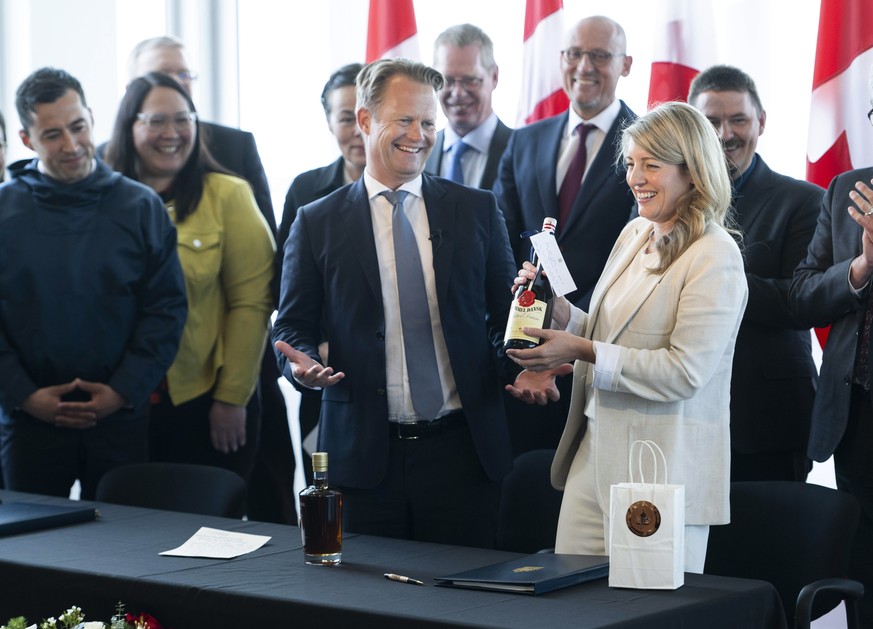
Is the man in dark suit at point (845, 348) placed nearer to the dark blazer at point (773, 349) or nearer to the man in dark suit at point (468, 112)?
the dark blazer at point (773, 349)

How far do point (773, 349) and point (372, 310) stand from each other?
3.98ft

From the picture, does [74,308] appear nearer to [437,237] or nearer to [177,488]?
[177,488]

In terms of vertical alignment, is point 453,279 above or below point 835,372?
above

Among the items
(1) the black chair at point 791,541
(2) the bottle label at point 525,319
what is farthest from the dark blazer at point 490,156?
(1) the black chair at point 791,541

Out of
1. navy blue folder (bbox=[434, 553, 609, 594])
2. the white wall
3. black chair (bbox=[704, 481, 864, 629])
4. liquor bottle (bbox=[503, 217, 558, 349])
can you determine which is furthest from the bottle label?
the white wall

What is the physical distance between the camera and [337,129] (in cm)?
408

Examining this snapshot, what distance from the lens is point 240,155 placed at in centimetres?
438

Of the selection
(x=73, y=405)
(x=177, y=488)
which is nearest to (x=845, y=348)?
(x=177, y=488)

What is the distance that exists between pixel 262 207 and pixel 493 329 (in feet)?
5.04

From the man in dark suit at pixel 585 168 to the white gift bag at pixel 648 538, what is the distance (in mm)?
1591

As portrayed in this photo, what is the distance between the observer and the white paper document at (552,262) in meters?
2.56

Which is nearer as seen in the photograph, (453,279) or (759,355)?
(453,279)

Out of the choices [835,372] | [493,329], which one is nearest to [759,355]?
[835,372]

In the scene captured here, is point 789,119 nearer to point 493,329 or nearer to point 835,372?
point 835,372
